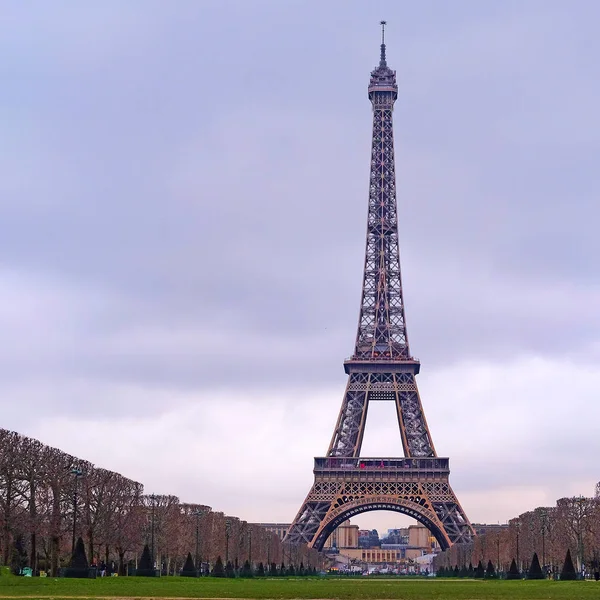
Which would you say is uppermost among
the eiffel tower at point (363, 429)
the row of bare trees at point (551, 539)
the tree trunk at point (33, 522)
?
the eiffel tower at point (363, 429)

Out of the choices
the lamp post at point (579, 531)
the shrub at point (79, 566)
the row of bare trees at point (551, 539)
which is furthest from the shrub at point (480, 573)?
the shrub at point (79, 566)

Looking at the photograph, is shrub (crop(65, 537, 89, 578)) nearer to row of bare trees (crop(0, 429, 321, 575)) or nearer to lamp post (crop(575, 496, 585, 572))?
row of bare trees (crop(0, 429, 321, 575))

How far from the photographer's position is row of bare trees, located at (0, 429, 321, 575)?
65688 millimetres

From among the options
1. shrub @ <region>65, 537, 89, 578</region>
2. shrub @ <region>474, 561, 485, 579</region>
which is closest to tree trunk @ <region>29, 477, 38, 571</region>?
shrub @ <region>65, 537, 89, 578</region>

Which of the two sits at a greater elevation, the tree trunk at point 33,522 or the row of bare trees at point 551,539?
the row of bare trees at point 551,539

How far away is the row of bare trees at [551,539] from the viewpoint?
9694 centimetres

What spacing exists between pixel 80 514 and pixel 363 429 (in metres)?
68.6

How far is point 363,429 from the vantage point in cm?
13912

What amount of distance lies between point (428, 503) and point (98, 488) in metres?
61.0

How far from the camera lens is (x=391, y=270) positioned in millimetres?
143875

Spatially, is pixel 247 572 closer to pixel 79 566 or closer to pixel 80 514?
pixel 80 514

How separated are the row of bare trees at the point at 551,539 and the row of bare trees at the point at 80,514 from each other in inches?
1143

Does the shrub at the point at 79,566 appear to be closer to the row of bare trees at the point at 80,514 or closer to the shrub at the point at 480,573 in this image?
Answer: the row of bare trees at the point at 80,514

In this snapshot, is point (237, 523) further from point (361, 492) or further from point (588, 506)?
point (588, 506)
